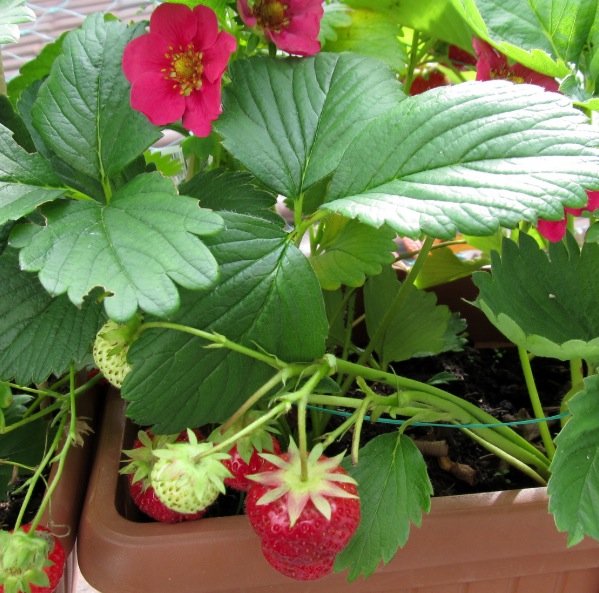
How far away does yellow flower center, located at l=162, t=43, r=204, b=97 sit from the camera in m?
0.55

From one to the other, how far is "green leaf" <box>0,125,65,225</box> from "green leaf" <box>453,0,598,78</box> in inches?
12.8

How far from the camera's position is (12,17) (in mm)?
543

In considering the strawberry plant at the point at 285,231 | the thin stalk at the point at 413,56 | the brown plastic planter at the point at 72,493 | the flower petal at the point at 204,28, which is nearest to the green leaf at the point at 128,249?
the strawberry plant at the point at 285,231

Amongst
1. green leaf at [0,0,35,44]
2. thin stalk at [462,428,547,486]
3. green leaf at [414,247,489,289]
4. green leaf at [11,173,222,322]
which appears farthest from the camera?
green leaf at [414,247,489,289]

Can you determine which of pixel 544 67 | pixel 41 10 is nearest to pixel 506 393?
pixel 544 67

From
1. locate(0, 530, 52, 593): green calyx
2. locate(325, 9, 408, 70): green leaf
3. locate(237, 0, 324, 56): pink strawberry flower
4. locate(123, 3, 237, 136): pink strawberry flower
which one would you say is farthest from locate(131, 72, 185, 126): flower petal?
locate(0, 530, 52, 593): green calyx

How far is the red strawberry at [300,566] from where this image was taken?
0.48 m

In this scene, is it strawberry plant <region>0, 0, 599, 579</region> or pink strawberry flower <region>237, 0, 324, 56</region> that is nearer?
strawberry plant <region>0, 0, 599, 579</region>

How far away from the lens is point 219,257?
1.68ft

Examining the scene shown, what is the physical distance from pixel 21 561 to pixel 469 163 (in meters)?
0.39

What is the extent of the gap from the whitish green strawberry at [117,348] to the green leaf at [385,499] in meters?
0.19

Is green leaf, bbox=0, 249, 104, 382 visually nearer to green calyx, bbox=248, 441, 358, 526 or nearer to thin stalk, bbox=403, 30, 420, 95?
green calyx, bbox=248, 441, 358, 526

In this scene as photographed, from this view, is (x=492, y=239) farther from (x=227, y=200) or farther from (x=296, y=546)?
(x=296, y=546)

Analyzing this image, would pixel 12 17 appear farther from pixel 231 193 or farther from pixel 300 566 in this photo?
pixel 300 566
